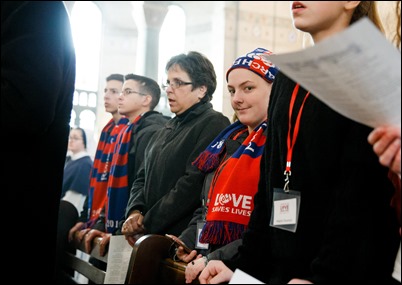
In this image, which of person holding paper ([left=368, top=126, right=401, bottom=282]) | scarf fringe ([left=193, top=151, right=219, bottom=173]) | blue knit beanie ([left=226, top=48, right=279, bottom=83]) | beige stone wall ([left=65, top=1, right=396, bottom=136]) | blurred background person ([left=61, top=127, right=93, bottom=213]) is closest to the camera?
person holding paper ([left=368, top=126, right=401, bottom=282])

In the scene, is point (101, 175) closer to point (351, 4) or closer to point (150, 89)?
point (150, 89)

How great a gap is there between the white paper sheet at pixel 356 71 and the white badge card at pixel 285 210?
0.40m

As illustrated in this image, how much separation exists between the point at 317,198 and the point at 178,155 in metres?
1.93

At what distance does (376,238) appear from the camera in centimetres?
137

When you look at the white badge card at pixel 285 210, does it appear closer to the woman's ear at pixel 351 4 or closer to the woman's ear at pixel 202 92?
the woman's ear at pixel 351 4

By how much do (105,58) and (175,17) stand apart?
6.23 ft

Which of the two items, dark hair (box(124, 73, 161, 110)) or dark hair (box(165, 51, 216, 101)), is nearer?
dark hair (box(165, 51, 216, 101))

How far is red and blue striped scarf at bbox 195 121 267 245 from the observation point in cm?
232

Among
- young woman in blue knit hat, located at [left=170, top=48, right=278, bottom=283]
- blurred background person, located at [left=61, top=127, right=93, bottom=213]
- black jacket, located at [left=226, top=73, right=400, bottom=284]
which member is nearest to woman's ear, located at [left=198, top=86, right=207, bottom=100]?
young woman in blue knit hat, located at [left=170, top=48, right=278, bottom=283]

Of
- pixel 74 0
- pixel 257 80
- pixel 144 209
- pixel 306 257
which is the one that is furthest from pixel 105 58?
pixel 306 257

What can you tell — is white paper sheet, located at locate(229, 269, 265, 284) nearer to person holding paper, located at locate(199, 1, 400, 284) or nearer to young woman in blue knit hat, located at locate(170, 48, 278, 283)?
person holding paper, located at locate(199, 1, 400, 284)

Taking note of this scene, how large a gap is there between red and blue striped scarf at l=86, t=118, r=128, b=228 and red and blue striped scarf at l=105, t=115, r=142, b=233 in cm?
33

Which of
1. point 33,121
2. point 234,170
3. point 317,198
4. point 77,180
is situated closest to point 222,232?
point 234,170

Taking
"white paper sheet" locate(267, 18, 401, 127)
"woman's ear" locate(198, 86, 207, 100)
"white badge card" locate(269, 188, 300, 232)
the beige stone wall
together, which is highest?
the beige stone wall
